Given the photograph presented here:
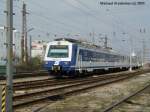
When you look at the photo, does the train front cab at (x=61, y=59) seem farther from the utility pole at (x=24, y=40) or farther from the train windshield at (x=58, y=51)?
the utility pole at (x=24, y=40)

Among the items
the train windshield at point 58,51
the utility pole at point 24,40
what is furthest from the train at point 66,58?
the utility pole at point 24,40

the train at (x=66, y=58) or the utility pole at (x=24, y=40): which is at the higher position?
the utility pole at (x=24, y=40)

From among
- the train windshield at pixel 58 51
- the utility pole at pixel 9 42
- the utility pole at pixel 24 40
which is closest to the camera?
the utility pole at pixel 9 42

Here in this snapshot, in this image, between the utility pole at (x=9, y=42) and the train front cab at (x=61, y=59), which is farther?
the train front cab at (x=61, y=59)

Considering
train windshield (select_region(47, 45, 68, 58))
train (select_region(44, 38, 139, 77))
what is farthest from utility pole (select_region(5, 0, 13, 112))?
train windshield (select_region(47, 45, 68, 58))

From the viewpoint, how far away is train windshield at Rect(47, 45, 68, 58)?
35094 mm

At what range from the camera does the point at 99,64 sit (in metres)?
44.8

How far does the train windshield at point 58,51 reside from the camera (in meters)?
35.1

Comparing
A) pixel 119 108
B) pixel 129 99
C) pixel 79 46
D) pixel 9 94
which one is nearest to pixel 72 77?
pixel 79 46

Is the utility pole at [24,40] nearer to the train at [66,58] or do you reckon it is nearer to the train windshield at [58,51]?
the train at [66,58]

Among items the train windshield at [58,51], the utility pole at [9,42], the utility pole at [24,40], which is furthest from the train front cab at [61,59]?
the utility pole at [9,42]

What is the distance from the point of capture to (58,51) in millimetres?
35438

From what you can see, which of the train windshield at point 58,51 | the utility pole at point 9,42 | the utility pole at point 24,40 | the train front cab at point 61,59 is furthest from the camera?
the utility pole at point 24,40

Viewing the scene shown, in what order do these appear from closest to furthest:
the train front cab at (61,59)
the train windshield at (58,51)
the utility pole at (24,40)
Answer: the train front cab at (61,59)
the train windshield at (58,51)
the utility pole at (24,40)
